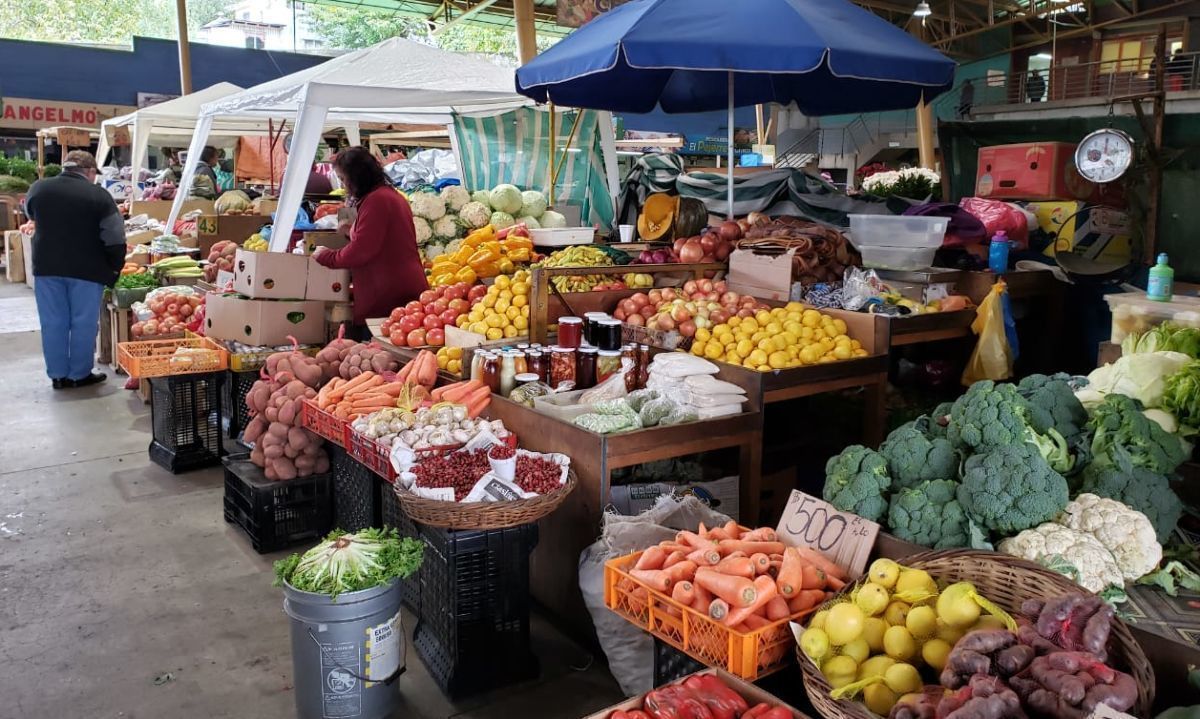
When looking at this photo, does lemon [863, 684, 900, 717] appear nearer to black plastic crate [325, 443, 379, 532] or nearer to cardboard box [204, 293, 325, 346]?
black plastic crate [325, 443, 379, 532]

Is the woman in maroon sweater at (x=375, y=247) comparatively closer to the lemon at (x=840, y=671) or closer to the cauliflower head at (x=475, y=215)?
the cauliflower head at (x=475, y=215)

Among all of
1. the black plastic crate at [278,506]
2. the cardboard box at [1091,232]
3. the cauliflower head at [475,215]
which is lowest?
the black plastic crate at [278,506]

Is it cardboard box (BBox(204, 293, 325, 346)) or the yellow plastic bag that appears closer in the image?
the yellow plastic bag

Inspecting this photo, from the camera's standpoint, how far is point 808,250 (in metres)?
5.07

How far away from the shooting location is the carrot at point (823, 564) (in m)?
2.58

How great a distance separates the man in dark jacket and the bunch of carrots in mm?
6696

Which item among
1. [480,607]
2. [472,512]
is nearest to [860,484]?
[472,512]

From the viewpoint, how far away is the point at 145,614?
3.76 metres

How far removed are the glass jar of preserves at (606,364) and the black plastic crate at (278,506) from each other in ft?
5.15

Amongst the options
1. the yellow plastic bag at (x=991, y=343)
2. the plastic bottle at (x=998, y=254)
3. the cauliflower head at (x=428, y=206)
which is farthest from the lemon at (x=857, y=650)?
the cauliflower head at (x=428, y=206)

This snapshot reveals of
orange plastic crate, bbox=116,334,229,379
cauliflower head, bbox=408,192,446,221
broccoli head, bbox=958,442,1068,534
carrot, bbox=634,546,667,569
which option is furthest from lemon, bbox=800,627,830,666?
cauliflower head, bbox=408,192,446,221

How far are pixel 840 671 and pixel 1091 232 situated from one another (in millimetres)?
5223

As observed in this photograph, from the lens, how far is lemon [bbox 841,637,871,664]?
213 cm

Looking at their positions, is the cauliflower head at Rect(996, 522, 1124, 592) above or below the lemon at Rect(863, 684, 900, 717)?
above
